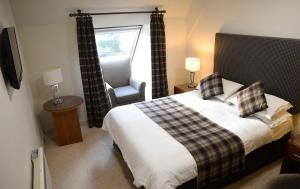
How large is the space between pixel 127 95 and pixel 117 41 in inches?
52.1

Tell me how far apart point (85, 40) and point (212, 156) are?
8.07ft

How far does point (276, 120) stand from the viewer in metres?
2.40

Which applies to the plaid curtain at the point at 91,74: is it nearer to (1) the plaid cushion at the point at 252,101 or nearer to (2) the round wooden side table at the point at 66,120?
(2) the round wooden side table at the point at 66,120

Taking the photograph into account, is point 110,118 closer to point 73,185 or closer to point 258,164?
point 73,185

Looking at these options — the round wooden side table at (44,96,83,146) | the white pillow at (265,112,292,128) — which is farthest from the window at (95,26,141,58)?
the white pillow at (265,112,292,128)

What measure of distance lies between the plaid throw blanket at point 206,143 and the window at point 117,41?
2122mm

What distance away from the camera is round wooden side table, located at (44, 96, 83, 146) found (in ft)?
9.61

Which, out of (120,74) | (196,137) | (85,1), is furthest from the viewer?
(120,74)

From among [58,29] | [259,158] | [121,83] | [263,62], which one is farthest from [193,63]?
[58,29]

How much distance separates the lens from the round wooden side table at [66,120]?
115 inches

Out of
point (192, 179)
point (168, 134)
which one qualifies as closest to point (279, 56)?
point (168, 134)

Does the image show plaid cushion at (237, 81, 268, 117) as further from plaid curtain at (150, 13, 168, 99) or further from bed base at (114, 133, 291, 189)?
plaid curtain at (150, 13, 168, 99)

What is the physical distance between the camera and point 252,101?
97.7 inches

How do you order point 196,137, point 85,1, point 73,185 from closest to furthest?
point 196,137 < point 73,185 < point 85,1
